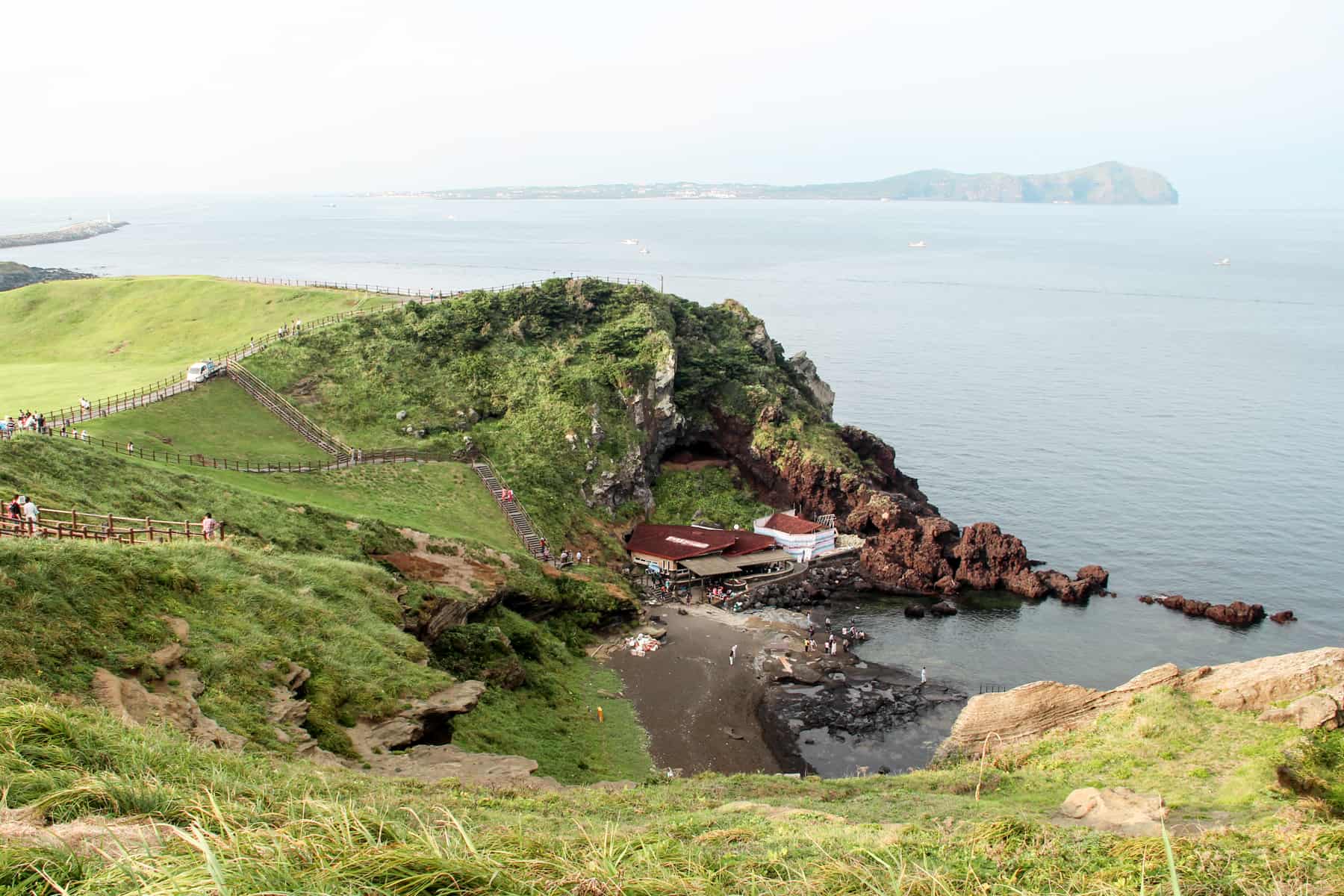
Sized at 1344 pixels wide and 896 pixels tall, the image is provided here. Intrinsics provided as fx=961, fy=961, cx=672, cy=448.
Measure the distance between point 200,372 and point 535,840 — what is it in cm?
5933

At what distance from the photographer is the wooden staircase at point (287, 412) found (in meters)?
58.6

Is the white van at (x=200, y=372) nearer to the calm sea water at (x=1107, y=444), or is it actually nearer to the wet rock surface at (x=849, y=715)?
the wet rock surface at (x=849, y=715)

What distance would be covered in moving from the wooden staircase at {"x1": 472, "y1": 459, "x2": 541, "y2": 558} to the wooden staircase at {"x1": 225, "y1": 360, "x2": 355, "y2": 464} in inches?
314

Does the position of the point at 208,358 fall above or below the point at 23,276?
below

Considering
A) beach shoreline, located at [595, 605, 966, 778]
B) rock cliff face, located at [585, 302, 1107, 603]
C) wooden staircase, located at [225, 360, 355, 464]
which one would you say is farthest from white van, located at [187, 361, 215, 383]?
beach shoreline, located at [595, 605, 966, 778]

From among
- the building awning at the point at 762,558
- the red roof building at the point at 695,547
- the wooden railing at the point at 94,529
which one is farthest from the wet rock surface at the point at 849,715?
the wooden railing at the point at 94,529

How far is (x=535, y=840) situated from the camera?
10.8m

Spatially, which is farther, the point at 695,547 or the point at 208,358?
the point at 208,358

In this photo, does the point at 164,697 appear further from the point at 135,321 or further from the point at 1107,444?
the point at 1107,444

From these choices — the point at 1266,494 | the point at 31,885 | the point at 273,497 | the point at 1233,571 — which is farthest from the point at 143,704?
the point at 1266,494

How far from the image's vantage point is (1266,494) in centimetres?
7831

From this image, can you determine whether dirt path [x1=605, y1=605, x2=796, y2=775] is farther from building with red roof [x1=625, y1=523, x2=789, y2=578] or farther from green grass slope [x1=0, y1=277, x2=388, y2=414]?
green grass slope [x1=0, y1=277, x2=388, y2=414]

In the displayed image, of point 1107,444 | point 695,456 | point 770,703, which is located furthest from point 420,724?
point 1107,444

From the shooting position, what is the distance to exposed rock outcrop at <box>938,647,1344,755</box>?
1062 inches
